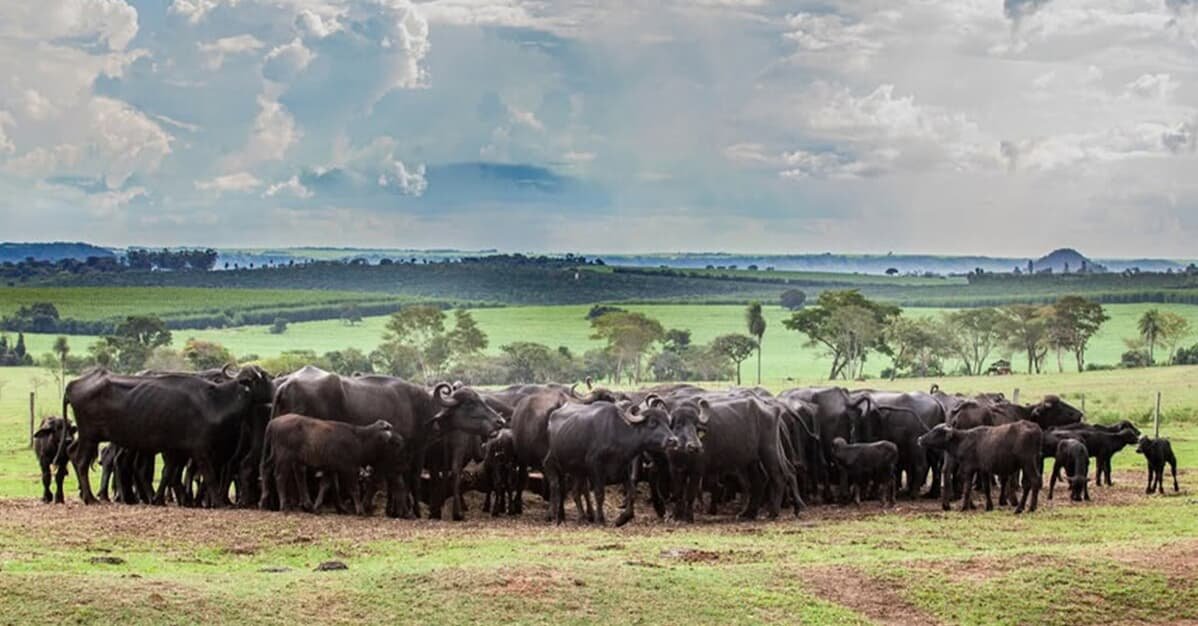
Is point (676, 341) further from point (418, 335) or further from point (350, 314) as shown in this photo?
point (350, 314)

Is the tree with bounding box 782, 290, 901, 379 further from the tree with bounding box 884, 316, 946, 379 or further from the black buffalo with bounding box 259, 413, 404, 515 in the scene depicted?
the black buffalo with bounding box 259, 413, 404, 515

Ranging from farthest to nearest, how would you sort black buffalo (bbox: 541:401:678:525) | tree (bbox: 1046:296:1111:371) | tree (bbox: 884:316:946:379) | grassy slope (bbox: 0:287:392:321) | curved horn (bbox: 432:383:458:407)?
grassy slope (bbox: 0:287:392:321) < tree (bbox: 884:316:946:379) < tree (bbox: 1046:296:1111:371) < curved horn (bbox: 432:383:458:407) < black buffalo (bbox: 541:401:678:525)

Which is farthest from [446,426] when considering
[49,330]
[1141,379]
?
[49,330]

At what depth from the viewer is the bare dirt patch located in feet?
56.4

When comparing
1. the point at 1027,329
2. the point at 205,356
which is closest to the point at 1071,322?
the point at 1027,329

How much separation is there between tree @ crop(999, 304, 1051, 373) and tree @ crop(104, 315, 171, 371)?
5487cm

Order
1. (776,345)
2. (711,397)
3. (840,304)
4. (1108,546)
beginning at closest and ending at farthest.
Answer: (1108,546) < (711,397) < (840,304) < (776,345)

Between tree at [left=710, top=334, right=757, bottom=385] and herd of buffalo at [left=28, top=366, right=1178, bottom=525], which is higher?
herd of buffalo at [left=28, top=366, right=1178, bottom=525]

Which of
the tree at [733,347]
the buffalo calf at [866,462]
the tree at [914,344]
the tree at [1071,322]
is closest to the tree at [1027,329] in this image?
the tree at [1071,322]

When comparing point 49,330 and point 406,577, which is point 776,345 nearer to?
point 49,330

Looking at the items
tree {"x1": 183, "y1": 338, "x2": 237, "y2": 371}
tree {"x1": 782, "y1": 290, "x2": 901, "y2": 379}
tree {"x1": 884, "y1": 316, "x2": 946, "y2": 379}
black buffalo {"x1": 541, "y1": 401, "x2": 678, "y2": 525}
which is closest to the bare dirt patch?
black buffalo {"x1": 541, "y1": 401, "x2": 678, "y2": 525}

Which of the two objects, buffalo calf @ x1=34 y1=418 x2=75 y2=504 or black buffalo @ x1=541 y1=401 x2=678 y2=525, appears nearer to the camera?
black buffalo @ x1=541 y1=401 x2=678 y2=525

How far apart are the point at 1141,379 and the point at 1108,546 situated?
203 ft

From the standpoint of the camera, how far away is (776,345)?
148m
